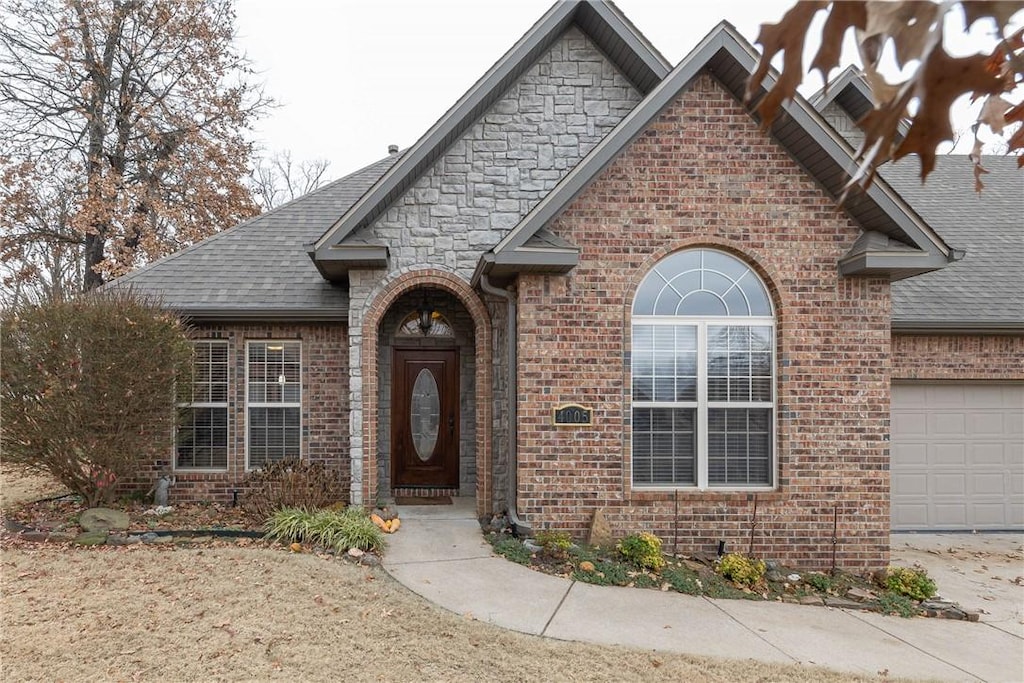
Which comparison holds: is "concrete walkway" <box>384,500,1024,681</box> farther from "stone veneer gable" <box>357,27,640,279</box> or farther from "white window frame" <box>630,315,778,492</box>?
"stone veneer gable" <box>357,27,640,279</box>

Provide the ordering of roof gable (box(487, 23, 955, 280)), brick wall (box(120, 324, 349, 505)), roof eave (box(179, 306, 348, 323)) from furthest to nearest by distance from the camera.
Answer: brick wall (box(120, 324, 349, 505))
roof eave (box(179, 306, 348, 323))
roof gable (box(487, 23, 955, 280))

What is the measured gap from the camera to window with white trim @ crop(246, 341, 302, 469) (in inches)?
351

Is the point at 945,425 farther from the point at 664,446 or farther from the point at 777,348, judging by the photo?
the point at 664,446

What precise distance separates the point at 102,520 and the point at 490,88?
720 centimetres

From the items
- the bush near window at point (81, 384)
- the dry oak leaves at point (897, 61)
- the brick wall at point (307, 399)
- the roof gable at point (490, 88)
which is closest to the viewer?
the dry oak leaves at point (897, 61)

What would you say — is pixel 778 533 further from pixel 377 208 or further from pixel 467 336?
pixel 377 208

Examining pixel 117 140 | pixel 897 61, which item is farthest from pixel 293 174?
pixel 897 61

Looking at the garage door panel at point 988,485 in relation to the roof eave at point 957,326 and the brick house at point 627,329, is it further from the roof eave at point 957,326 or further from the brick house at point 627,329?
the roof eave at point 957,326

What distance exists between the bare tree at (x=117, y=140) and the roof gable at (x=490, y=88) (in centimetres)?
1010

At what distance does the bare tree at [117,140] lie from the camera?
15.2 metres

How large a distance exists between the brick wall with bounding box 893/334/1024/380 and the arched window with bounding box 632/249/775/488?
11.4 feet

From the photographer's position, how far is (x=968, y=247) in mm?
10289

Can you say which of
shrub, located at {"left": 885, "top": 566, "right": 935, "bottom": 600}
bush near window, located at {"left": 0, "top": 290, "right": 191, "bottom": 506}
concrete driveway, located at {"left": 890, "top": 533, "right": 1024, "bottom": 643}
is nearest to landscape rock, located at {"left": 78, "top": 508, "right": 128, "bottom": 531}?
bush near window, located at {"left": 0, "top": 290, "right": 191, "bottom": 506}

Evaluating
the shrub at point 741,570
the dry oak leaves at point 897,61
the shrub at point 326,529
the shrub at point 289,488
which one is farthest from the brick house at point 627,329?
the dry oak leaves at point 897,61
